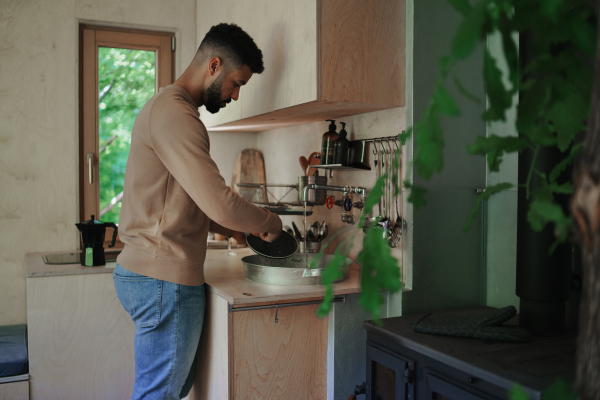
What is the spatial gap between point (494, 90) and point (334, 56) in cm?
150

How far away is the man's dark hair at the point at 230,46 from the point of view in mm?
1866

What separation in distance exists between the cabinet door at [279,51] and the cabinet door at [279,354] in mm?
797

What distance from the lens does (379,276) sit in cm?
43

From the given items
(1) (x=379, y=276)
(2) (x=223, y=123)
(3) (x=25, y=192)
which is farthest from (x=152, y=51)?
(1) (x=379, y=276)

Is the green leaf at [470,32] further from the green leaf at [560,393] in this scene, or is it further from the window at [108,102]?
the window at [108,102]

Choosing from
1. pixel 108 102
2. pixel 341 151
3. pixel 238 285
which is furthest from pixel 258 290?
pixel 108 102

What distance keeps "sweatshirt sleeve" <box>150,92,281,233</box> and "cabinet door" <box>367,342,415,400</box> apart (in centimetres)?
63

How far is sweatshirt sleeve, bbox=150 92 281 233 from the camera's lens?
1.62 m

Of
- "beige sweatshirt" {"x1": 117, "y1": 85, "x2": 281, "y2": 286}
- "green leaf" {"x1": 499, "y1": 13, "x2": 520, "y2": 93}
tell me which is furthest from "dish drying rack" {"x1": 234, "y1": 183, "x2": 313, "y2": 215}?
"green leaf" {"x1": 499, "y1": 13, "x2": 520, "y2": 93}

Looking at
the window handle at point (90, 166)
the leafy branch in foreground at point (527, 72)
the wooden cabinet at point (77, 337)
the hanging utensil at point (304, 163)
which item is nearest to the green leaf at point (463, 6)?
the leafy branch in foreground at point (527, 72)

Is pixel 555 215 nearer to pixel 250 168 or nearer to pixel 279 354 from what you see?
pixel 279 354

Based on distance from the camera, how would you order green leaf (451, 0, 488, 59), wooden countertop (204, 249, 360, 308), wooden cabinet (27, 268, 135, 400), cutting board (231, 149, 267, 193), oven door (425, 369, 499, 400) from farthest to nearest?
cutting board (231, 149, 267, 193) → wooden cabinet (27, 268, 135, 400) → wooden countertop (204, 249, 360, 308) → oven door (425, 369, 499, 400) → green leaf (451, 0, 488, 59)

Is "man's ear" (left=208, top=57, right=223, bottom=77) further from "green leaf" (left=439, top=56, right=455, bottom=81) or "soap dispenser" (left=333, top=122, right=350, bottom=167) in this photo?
"green leaf" (left=439, top=56, right=455, bottom=81)

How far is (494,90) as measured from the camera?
391 mm
